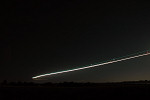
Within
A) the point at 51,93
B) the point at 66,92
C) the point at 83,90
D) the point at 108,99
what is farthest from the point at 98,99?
the point at 51,93

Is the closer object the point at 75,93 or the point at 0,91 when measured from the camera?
the point at 75,93

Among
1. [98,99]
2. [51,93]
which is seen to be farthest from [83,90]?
[51,93]

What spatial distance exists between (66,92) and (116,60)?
414cm

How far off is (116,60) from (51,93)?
4376 mm

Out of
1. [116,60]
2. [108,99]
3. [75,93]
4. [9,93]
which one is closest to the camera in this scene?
[108,99]

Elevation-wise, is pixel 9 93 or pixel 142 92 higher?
pixel 9 93

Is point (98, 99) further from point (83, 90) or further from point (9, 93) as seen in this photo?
point (9, 93)

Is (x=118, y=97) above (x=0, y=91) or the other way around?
the other way around

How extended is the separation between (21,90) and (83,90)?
2.17 meters

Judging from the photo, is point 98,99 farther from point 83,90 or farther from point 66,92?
point 66,92

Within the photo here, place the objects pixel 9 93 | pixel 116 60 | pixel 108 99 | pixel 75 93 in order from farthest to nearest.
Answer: pixel 116 60
pixel 9 93
pixel 75 93
pixel 108 99

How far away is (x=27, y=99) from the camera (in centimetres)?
598

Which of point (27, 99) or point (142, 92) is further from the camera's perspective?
point (27, 99)

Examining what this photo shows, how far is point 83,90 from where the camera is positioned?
6035 millimetres
